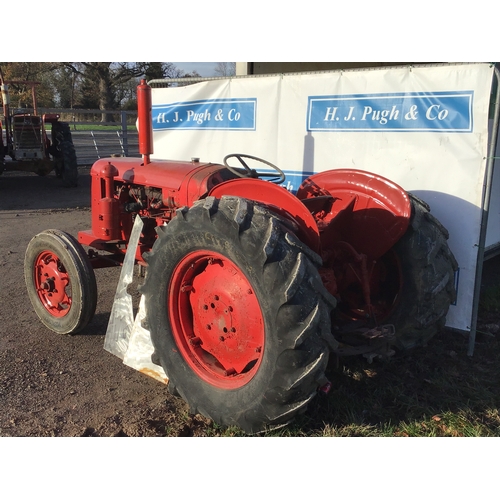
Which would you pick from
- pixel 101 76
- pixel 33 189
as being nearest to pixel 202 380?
pixel 33 189

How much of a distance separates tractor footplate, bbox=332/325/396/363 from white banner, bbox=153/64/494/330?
4.35 feet

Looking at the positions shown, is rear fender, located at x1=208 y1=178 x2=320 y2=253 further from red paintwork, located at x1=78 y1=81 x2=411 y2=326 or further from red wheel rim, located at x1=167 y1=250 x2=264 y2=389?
red wheel rim, located at x1=167 y1=250 x2=264 y2=389

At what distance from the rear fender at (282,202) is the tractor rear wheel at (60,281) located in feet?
4.45

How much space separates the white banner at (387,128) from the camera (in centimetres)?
378

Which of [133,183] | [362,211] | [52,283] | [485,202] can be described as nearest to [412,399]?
[362,211]

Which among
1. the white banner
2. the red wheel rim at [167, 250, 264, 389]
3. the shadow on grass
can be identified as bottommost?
the shadow on grass

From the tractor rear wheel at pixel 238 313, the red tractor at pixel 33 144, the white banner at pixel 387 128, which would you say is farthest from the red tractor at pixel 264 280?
the red tractor at pixel 33 144

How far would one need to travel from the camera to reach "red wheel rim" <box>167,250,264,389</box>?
245 centimetres

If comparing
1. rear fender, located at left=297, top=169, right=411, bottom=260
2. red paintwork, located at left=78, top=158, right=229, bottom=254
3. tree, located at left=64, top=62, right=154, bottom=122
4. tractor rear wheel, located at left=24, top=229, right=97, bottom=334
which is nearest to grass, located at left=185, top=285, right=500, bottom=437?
rear fender, located at left=297, top=169, right=411, bottom=260

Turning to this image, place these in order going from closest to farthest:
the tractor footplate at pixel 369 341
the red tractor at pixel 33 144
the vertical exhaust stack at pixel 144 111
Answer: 1. the tractor footplate at pixel 369 341
2. the vertical exhaust stack at pixel 144 111
3. the red tractor at pixel 33 144

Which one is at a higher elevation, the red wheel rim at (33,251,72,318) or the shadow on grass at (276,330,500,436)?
the red wheel rim at (33,251,72,318)

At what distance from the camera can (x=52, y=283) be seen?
3.81 metres

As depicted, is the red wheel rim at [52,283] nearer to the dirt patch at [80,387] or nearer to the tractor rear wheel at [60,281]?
the tractor rear wheel at [60,281]

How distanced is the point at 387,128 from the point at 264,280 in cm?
264
